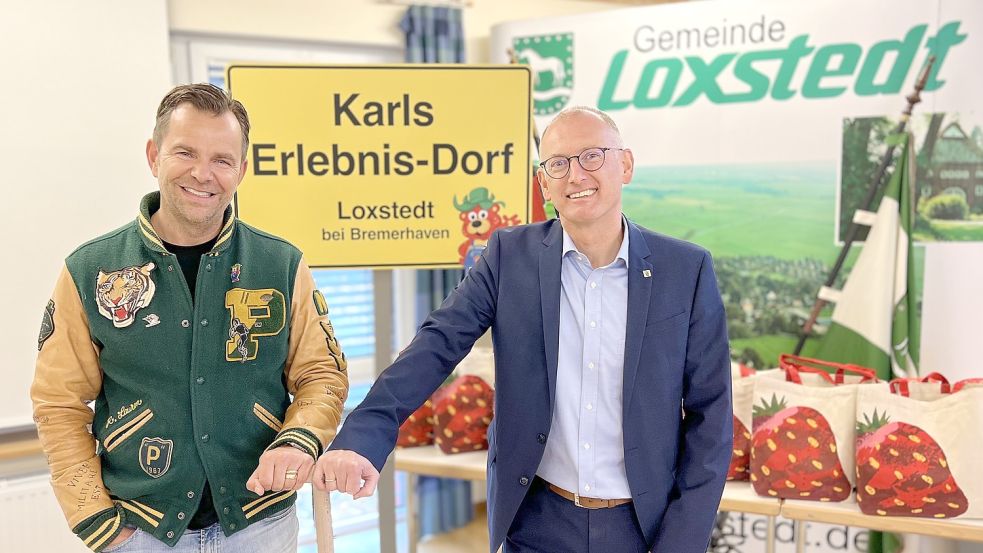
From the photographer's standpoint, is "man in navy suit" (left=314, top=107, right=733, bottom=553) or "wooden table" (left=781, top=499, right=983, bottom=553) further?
"wooden table" (left=781, top=499, right=983, bottom=553)

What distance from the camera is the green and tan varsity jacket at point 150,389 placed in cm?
142

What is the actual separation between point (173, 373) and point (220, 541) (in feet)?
1.15

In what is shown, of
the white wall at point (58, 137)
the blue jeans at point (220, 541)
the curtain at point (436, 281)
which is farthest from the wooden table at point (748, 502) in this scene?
the white wall at point (58, 137)

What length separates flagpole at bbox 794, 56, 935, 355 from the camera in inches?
125

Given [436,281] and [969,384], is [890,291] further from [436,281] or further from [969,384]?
[436,281]

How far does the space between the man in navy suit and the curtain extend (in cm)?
239

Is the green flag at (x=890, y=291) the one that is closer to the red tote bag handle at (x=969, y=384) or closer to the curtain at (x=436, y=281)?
the red tote bag handle at (x=969, y=384)

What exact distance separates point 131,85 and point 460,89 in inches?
67.1

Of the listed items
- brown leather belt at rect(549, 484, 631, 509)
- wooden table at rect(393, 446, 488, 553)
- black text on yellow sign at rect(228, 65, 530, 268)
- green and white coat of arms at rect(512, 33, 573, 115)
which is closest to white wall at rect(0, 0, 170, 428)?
black text on yellow sign at rect(228, 65, 530, 268)

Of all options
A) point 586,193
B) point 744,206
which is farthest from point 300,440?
point 744,206

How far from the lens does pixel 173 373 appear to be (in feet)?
4.69

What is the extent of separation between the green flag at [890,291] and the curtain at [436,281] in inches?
78.3

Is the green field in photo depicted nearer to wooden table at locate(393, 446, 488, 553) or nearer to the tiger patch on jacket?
wooden table at locate(393, 446, 488, 553)

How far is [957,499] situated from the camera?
231 centimetres
